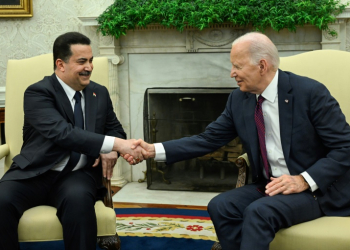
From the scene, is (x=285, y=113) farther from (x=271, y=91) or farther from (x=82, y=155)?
(x=82, y=155)

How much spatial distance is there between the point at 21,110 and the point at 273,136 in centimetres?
148

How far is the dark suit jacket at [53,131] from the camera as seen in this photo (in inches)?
100

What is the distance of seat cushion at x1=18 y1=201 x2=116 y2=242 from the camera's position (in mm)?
2330

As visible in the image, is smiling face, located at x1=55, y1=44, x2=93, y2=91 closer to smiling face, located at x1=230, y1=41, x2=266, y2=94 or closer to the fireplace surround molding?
smiling face, located at x1=230, y1=41, x2=266, y2=94

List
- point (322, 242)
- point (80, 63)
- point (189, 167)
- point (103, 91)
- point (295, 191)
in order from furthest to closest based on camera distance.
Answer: point (189, 167)
point (103, 91)
point (80, 63)
point (295, 191)
point (322, 242)

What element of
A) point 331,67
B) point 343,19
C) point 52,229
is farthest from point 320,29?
point 52,229

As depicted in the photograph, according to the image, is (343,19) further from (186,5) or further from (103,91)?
(103,91)

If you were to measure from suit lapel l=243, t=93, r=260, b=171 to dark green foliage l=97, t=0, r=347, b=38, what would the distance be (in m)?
1.75

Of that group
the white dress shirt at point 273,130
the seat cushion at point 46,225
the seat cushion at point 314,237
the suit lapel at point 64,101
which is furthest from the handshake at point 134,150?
the seat cushion at point 314,237

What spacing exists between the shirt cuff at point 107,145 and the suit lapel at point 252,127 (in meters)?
0.69

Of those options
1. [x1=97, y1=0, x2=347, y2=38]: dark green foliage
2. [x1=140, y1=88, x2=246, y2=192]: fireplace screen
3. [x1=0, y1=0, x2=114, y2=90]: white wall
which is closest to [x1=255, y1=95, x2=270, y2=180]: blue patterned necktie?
[x1=97, y1=0, x2=347, y2=38]: dark green foliage

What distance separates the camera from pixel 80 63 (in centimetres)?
268

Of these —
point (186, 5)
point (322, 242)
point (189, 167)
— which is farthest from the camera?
point (189, 167)

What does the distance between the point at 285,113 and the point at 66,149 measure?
1115mm
